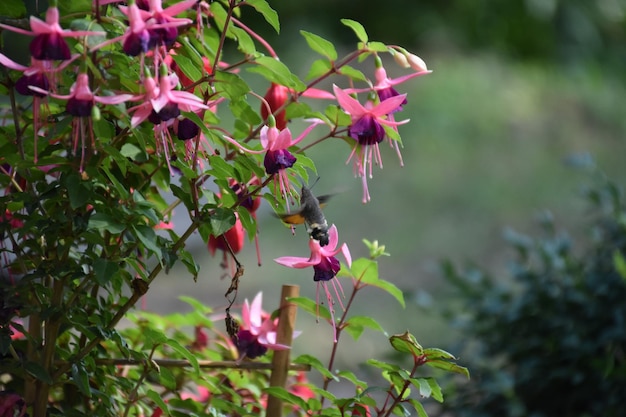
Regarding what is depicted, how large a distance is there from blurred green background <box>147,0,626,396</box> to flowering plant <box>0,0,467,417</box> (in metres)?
0.78

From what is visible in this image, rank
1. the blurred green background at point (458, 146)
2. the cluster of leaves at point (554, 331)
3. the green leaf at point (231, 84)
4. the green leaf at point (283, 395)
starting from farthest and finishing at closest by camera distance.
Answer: the blurred green background at point (458, 146) → the cluster of leaves at point (554, 331) → the green leaf at point (283, 395) → the green leaf at point (231, 84)

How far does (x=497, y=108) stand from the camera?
4.28 metres

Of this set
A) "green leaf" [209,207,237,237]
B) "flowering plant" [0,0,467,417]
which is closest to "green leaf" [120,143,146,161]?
"flowering plant" [0,0,467,417]

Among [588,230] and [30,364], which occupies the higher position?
[588,230]

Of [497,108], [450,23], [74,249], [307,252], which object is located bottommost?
[74,249]

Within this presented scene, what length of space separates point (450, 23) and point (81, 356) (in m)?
5.78

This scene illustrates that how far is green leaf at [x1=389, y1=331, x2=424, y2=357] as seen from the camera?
663mm

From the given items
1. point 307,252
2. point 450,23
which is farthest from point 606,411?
point 450,23

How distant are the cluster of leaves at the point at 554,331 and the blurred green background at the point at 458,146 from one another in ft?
0.33

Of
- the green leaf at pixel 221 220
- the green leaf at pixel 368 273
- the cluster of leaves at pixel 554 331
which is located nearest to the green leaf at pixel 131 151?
the green leaf at pixel 221 220

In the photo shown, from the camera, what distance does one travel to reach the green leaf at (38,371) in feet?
2.14

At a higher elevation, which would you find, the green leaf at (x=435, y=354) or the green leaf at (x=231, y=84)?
the green leaf at (x=231, y=84)

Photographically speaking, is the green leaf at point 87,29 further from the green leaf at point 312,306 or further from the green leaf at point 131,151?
the green leaf at point 312,306

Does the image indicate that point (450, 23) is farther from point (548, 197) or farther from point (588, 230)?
point (588, 230)
